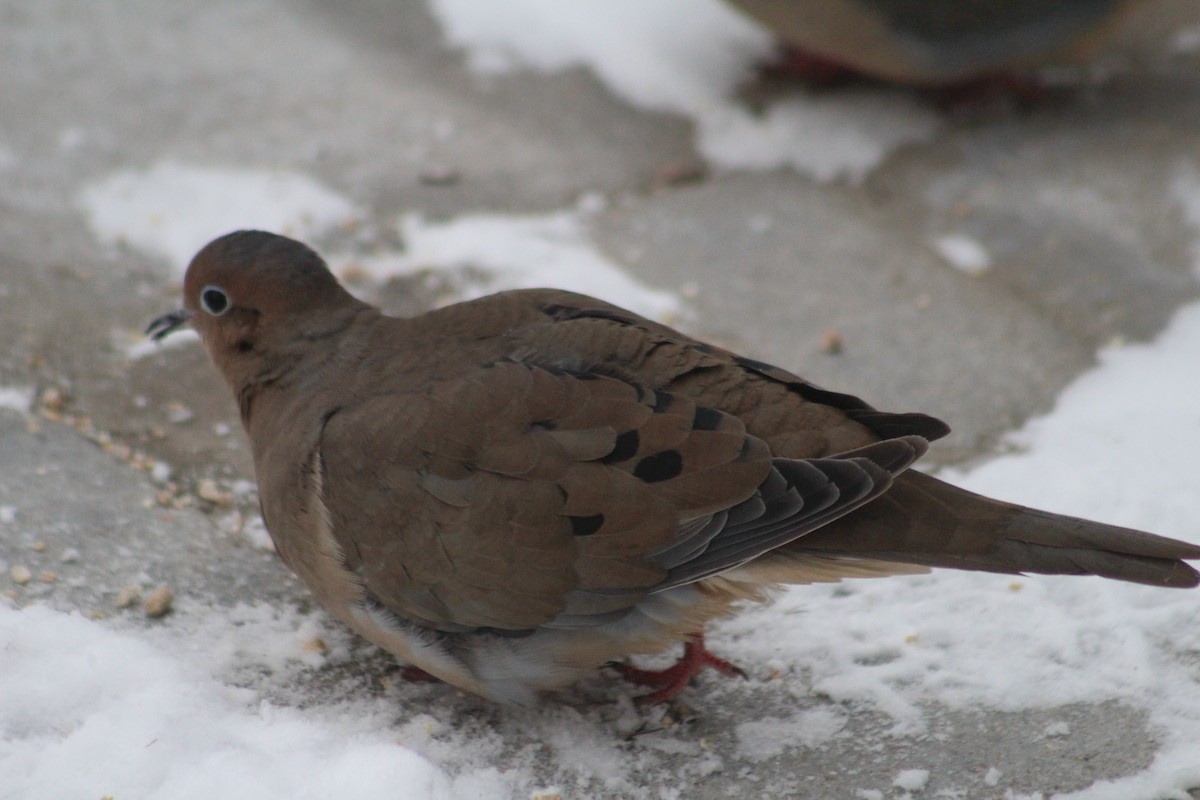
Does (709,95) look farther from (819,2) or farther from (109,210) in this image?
(109,210)

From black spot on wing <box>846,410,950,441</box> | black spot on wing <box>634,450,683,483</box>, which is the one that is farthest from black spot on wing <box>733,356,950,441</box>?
black spot on wing <box>634,450,683,483</box>

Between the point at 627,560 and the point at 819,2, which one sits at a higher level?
the point at 819,2

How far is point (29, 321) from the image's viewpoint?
392 centimetres

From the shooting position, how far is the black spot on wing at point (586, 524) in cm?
260

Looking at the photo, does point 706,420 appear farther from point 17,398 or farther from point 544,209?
point 544,209

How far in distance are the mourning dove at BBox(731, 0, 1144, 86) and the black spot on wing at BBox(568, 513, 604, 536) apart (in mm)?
3028

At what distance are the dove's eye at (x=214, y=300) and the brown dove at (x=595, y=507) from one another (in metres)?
0.47

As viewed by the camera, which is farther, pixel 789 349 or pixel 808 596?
pixel 789 349

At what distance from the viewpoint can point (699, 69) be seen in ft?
18.6

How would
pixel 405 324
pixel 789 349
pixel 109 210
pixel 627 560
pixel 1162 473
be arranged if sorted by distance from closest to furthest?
pixel 627 560 → pixel 405 324 → pixel 1162 473 → pixel 789 349 → pixel 109 210

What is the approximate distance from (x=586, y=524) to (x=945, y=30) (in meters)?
3.25

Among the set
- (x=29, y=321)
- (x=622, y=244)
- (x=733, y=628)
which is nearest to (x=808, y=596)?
(x=733, y=628)

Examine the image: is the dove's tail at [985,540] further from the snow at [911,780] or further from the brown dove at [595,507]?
the snow at [911,780]

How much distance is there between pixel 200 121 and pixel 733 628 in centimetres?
322
